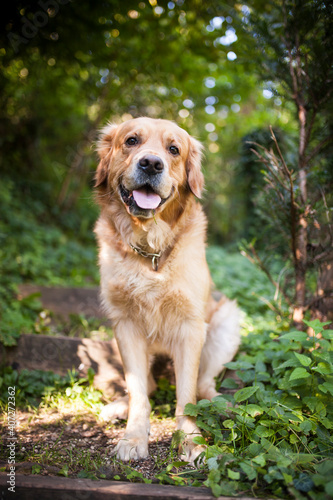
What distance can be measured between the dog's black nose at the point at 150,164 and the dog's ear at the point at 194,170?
48 cm

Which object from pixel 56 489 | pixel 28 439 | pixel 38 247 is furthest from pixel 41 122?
pixel 56 489

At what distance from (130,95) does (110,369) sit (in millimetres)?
6276

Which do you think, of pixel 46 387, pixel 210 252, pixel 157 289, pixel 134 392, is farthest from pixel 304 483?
pixel 210 252

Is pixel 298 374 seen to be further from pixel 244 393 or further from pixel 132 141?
pixel 132 141

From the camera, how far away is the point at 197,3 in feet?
15.2

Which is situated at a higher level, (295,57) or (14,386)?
(295,57)

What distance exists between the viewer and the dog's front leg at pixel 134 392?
2.03 m

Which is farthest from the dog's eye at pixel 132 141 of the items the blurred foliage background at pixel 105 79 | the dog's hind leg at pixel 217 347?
the dog's hind leg at pixel 217 347

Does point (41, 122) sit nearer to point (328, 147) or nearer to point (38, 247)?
point (38, 247)

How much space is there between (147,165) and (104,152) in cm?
74

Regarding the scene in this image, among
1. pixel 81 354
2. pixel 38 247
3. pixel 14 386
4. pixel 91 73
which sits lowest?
pixel 14 386

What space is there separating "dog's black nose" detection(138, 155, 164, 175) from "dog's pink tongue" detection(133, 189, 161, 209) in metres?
0.15

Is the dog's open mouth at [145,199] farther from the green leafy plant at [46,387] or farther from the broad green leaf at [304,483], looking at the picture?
the broad green leaf at [304,483]

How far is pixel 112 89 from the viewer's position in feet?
23.8
